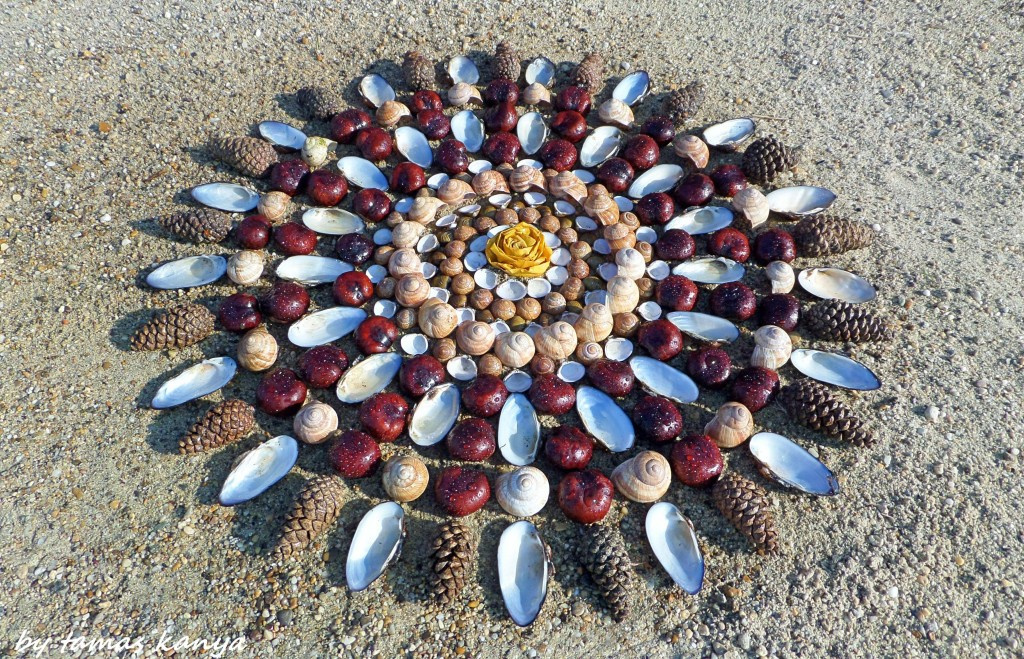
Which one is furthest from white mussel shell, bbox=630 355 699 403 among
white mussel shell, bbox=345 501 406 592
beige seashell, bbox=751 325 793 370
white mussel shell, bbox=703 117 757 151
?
white mussel shell, bbox=703 117 757 151

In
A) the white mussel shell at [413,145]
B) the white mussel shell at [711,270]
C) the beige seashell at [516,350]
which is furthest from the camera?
the white mussel shell at [413,145]

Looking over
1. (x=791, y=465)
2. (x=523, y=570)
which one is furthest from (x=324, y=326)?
(x=791, y=465)

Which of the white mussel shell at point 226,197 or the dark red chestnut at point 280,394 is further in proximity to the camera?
the white mussel shell at point 226,197

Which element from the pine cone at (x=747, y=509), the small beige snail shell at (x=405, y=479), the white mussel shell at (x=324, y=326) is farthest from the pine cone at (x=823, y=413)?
the white mussel shell at (x=324, y=326)

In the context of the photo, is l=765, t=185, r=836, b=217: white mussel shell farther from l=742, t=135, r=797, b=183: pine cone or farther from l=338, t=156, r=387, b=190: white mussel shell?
l=338, t=156, r=387, b=190: white mussel shell

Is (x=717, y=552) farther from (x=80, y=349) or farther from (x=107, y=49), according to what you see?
(x=107, y=49)

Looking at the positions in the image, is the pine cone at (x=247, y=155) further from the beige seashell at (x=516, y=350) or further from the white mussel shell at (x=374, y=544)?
the white mussel shell at (x=374, y=544)

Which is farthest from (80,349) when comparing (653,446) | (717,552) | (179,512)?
(717,552)
